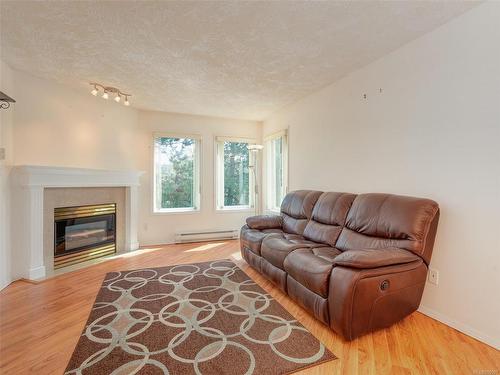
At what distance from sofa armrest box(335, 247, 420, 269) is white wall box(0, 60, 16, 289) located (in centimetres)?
346

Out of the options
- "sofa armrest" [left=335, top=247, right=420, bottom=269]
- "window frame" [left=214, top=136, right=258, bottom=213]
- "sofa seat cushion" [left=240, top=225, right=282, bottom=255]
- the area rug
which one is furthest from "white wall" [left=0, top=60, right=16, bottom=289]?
"sofa armrest" [left=335, top=247, right=420, bottom=269]

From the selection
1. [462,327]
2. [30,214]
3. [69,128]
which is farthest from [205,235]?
[462,327]

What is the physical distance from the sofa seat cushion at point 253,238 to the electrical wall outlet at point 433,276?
65.0 inches

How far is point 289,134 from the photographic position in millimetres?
4453

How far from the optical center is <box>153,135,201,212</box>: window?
15.8 feet

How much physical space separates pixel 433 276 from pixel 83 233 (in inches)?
172

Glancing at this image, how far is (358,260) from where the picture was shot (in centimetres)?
177

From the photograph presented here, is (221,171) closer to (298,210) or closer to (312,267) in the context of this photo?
(298,210)

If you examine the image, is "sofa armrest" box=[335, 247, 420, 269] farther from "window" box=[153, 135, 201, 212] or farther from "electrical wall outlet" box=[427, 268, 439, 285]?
"window" box=[153, 135, 201, 212]

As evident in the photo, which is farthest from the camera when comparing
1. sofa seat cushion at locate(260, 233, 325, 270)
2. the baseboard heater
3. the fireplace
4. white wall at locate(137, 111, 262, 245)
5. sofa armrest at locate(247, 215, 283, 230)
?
the baseboard heater

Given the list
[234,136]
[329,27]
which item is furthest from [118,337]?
[234,136]

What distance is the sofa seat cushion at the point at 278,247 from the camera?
8.43 ft

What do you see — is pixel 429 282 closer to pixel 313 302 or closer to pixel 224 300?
pixel 313 302

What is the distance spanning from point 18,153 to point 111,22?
6.72 feet
